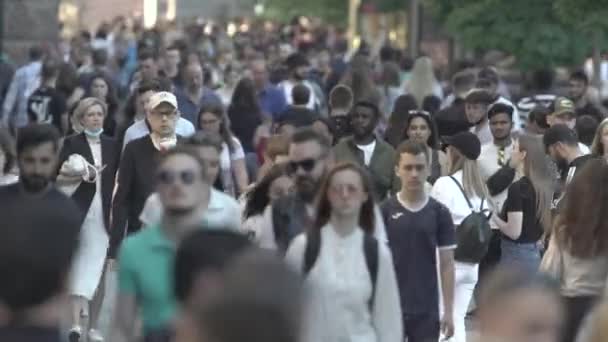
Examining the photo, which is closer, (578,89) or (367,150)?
(367,150)

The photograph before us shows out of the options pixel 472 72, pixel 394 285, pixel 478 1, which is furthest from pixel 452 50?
pixel 394 285

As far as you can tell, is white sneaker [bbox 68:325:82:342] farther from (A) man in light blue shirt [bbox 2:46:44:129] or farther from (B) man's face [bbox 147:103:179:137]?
(A) man in light blue shirt [bbox 2:46:44:129]

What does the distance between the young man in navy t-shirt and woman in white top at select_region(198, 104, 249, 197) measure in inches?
116

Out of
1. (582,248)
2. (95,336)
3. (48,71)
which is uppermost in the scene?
(48,71)

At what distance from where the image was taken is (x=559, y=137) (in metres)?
14.4

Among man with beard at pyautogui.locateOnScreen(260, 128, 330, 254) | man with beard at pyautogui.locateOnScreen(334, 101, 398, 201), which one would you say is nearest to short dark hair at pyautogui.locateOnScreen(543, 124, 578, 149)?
man with beard at pyautogui.locateOnScreen(334, 101, 398, 201)

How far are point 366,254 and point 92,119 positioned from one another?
613 centimetres

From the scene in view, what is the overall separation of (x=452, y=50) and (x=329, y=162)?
24.6 m

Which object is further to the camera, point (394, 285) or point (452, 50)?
point (452, 50)

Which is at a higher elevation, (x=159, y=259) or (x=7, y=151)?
(x=7, y=151)

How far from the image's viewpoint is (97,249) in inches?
536

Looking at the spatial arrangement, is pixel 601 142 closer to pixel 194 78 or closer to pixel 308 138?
pixel 308 138

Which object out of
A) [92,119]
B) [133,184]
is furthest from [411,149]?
[92,119]

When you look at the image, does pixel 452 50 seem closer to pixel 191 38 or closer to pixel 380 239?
pixel 191 38
